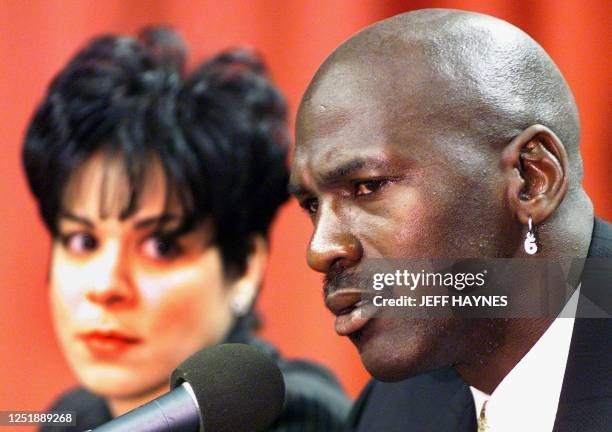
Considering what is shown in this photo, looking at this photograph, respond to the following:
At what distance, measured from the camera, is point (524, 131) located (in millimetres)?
1164

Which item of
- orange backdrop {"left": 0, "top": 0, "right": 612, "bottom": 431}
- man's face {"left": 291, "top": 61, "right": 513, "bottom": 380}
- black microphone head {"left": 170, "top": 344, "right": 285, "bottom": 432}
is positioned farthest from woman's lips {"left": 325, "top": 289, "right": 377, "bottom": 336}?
orange backdrop {"left": 0, "top": 0, "right": 612, "bottom": 431}

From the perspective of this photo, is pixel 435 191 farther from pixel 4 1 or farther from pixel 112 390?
pixel 4 1

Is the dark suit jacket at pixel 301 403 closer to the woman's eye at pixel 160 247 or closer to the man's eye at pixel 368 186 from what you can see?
the woman's eye at pixel 160 247

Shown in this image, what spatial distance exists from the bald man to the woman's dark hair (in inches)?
28.0

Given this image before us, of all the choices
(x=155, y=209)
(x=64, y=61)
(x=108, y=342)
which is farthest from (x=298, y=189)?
(x=64, y=61)

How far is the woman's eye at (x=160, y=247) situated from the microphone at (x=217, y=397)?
2.50 ft

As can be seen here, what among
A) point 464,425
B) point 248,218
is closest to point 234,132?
point 248,218

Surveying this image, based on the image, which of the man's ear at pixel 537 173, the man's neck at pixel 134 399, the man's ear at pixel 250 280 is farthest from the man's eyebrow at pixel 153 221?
the man's ear at pixel 537 173

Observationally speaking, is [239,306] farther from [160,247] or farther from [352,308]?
[352,308]

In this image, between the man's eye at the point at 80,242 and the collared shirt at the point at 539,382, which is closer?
the collared shirt at the point at 539,382

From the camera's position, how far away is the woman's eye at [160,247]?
1876 mm

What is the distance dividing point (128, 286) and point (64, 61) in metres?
0.54

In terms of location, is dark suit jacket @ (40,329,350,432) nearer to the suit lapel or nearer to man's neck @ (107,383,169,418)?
man's neck @ (107,383,169,418)

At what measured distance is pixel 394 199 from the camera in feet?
3.88
